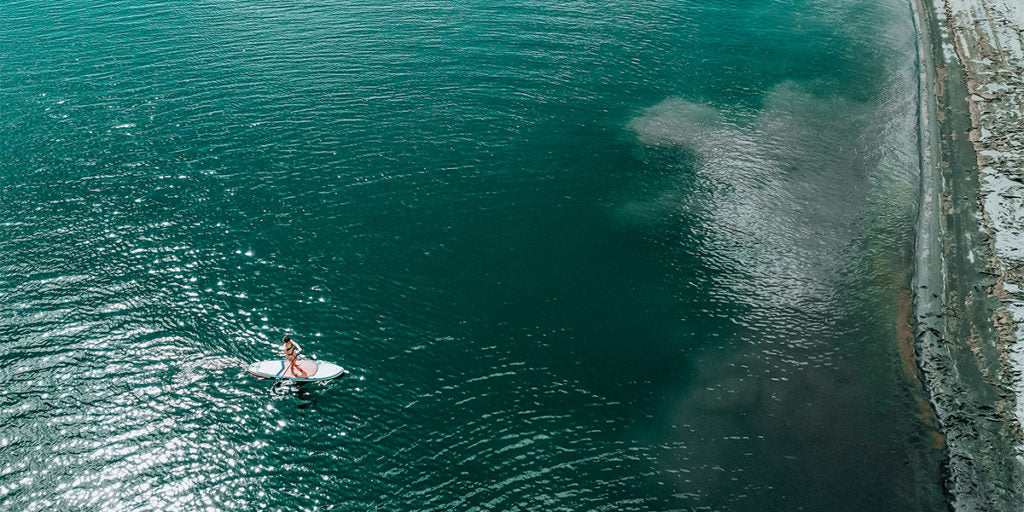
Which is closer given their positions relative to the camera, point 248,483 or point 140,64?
point 248,483

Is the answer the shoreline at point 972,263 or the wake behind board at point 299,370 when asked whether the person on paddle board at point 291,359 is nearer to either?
the wake behind board at point 299,370

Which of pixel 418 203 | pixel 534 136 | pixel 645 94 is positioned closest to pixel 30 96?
pixel 418 203

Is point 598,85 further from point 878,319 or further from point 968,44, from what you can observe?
point 968,44

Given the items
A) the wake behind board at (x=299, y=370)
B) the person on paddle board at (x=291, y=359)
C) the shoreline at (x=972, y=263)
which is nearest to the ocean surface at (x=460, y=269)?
the wake behind board at (x=299, y=370)

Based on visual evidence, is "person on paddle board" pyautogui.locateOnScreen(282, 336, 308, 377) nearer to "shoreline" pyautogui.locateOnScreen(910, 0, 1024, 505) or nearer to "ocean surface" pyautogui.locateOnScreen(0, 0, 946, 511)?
"ocean surface" pyautogui.locateOnScreen(0, 0, 946, 511)

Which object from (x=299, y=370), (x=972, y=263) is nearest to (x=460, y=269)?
(x=299, y=370)

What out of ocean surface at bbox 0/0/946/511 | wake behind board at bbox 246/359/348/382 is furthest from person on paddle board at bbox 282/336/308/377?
ocean surface at bbox 0/0/946/511
